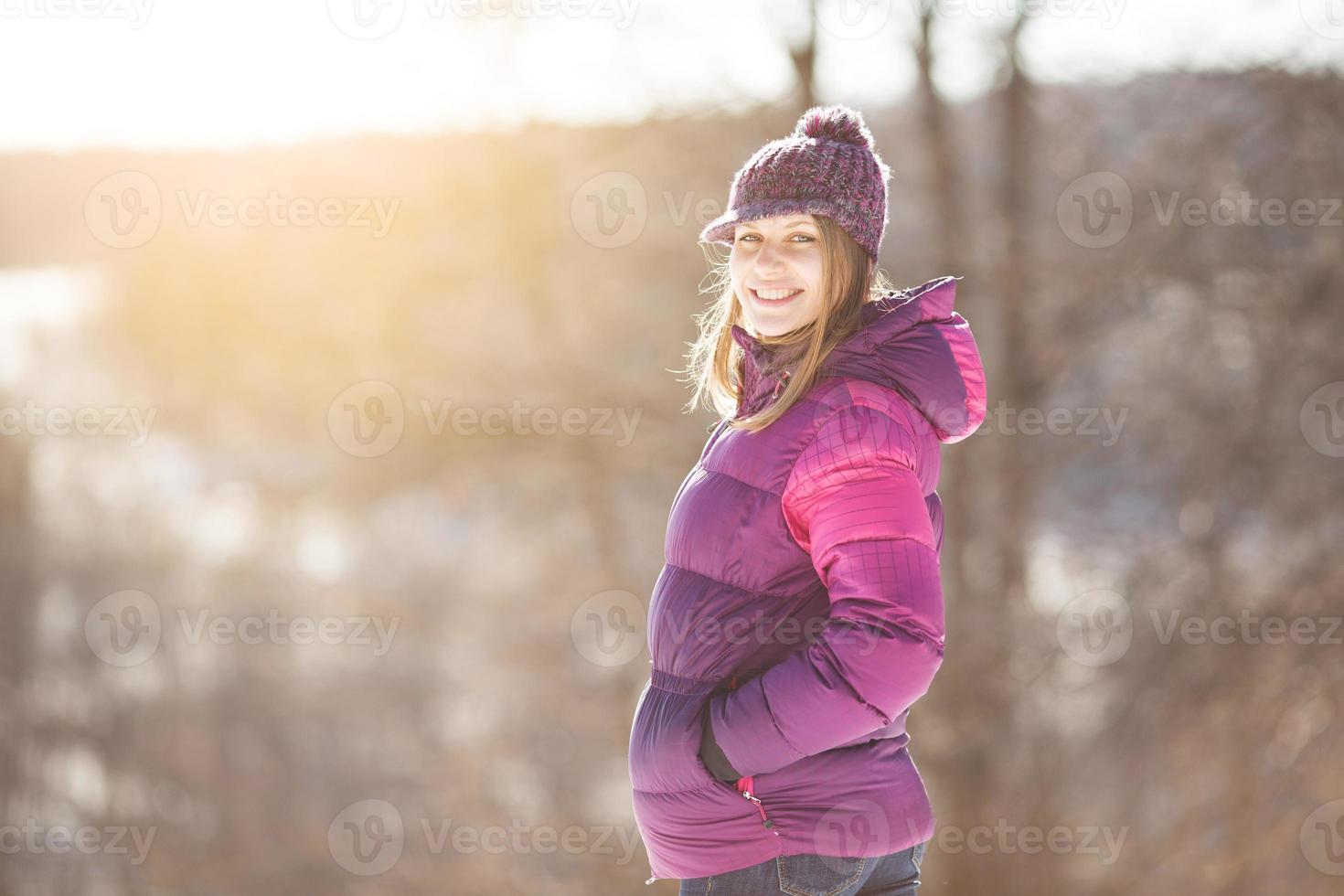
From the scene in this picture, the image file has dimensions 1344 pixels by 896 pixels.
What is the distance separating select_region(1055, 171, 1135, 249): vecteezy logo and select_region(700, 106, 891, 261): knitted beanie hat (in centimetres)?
512

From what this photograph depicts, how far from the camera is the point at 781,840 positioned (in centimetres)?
142

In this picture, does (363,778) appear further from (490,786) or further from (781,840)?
(781,840)

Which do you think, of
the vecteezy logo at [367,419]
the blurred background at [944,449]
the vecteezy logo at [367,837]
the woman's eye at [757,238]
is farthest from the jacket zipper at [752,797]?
the vecteezy logo at [367,837]

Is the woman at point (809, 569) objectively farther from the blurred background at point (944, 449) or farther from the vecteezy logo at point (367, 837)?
the vecteezy logo at point (367, 837)

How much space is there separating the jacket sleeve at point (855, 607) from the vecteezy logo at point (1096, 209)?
539cm

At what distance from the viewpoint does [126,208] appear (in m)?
9.25

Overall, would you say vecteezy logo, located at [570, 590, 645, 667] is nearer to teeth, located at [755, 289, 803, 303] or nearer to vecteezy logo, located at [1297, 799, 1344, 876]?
vecteezy logo, located at [1297, 799, 1344, 876]

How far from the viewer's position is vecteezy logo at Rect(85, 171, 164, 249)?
9047 millimetres

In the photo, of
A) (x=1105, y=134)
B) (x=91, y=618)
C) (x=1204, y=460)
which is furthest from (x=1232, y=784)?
(x=91, y=618)

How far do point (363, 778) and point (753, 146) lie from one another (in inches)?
254

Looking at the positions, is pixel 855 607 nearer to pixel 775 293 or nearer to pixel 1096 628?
pixel 775 293

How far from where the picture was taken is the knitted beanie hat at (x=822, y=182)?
4.91 feet

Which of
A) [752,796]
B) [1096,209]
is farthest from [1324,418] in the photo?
[752,796]

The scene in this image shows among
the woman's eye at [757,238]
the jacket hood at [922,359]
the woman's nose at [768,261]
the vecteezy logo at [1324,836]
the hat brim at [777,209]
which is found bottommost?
the vecteezy logo at [1324,836]
